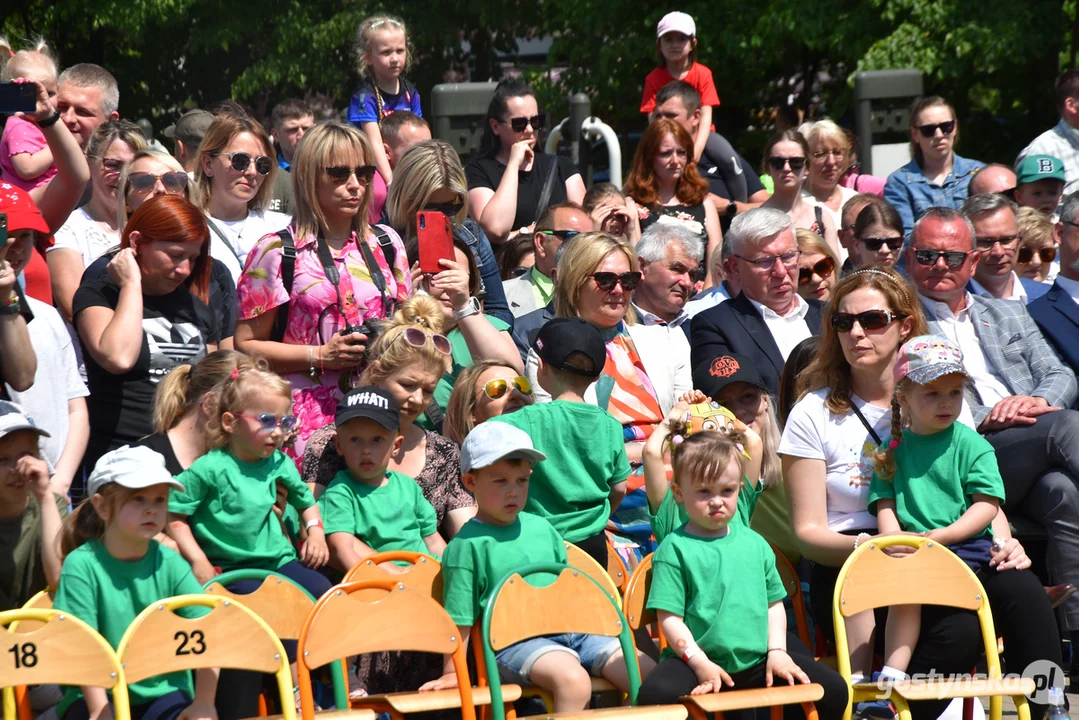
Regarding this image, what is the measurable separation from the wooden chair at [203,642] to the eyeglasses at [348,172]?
2.06 meters

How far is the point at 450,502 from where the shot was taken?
5375 mm

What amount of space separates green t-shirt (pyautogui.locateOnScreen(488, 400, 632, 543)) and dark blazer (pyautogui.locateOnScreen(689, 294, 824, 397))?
916mm

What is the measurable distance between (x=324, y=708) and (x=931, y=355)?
2.44m

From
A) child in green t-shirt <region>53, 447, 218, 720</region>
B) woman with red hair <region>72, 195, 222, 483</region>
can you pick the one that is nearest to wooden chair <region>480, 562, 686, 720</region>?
child in green t-shirt <region>53, 447, 218, 720</region>

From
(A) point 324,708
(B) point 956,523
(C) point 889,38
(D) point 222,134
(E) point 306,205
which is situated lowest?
(A) point 324,708

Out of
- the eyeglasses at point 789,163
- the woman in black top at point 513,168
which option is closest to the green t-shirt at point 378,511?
the woman in black top at point 513,168

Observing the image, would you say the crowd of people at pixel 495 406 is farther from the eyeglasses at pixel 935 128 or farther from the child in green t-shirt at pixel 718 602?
the eyeglasses at pixel 935 128

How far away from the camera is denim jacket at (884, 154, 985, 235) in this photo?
8453 millimetres

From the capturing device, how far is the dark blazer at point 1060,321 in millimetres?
6273

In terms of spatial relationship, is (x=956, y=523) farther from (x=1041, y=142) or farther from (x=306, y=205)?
(x=1041, y=142)

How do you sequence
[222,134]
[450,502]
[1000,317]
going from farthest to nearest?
[222,134], [1000,317], [450,502]

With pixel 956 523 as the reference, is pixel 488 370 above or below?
above

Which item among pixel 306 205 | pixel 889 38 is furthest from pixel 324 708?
pixel 889 38

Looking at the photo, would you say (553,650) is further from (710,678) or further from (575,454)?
(575,454)
